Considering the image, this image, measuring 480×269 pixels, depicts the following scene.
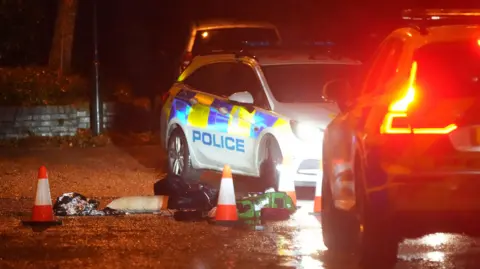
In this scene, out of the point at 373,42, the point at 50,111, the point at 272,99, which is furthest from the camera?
the point at 373,42

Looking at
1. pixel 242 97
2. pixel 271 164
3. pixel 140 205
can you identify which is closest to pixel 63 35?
pixel 242 97

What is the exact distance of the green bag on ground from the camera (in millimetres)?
11156

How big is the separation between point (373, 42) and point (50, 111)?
12082mm

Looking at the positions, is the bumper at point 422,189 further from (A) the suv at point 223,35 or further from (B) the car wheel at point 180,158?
(A) the suv at point 223,35

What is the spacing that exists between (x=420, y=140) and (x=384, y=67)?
1.18 metres

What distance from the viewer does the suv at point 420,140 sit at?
7641mm

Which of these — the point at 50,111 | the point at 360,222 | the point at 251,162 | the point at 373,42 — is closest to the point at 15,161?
the point at 50,111

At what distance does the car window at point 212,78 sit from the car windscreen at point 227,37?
557cm

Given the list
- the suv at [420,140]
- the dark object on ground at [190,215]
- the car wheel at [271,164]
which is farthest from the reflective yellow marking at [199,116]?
the suv at [420,140]

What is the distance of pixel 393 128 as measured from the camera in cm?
772

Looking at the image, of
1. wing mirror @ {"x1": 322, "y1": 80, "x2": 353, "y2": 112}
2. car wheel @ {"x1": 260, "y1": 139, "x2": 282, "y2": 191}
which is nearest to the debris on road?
car wheel @ {"x1": 260, "y1": 139, "x2": 282, "y2": 191}

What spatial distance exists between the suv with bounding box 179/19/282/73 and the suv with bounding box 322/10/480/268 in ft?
36.7

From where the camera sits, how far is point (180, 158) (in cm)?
1405

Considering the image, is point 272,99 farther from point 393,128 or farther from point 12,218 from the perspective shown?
point 393,128
